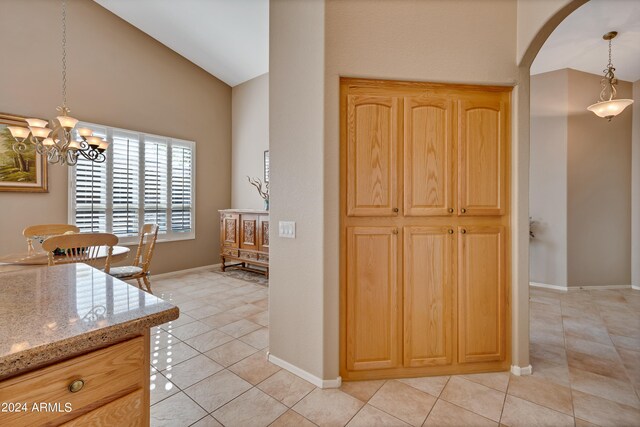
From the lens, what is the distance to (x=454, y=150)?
2150 millimetres

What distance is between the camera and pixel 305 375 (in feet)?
6.93

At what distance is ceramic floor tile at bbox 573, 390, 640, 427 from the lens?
1.69 metres

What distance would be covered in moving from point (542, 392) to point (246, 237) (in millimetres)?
4109

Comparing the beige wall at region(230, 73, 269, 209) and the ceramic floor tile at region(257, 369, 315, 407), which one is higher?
the beige wall at region(230, 73, 269, 209)

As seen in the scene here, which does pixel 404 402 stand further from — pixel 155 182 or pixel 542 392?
pixel 155 182

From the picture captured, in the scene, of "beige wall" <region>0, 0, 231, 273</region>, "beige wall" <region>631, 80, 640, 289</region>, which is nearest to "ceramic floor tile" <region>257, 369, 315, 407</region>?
"beige wall" <region>0, 0, 231, 273</region>

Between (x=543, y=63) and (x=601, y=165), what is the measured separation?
177 cm

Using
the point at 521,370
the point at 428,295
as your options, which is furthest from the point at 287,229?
the point at 521,370

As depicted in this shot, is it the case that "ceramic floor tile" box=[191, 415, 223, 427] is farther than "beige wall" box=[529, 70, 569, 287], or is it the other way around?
"beige wall" box=[529, 70, 569, 287]

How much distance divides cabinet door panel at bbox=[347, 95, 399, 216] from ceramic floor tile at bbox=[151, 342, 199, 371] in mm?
1819

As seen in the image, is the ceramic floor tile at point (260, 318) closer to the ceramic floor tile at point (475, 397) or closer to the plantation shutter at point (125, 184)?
the ceramic floor tile at point (475, 397)

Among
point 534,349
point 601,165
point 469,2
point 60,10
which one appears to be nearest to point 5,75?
point 60,10

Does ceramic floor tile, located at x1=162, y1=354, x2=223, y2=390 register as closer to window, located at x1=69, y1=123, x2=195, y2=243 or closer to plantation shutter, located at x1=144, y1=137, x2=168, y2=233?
window, located at x1=69, y1=123, x2=195, y2=243

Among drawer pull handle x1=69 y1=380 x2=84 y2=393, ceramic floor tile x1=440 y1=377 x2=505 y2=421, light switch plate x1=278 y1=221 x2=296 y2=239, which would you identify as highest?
light switch plate x1=278 y1=221 x2=296 y2=239
